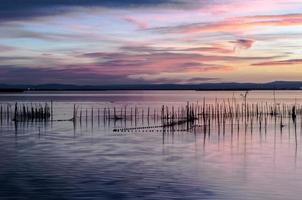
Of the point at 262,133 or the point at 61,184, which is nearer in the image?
the point at 61,184

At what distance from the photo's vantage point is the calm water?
43.8 feet

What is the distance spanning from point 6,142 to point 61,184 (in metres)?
12.0

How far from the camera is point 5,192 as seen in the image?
1302 centimetres

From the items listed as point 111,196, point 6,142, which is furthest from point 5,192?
point 6,142

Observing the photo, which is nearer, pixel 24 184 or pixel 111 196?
pixel 111 196

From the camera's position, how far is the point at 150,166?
1780cm

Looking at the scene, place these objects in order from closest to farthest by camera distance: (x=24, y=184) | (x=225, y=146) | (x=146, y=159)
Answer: (x=24, y=184)
(x=146, y=159)
(x=225, y=146)

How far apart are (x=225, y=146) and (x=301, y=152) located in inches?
151

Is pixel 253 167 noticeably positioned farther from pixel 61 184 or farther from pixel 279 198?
pixel 61 184

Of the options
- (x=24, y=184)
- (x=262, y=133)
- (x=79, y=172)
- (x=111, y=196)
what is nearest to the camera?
(x=111, y=196)

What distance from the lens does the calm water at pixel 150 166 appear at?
1336cm

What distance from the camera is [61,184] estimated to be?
46.4ft

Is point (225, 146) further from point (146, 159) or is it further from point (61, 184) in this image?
point (61, 184)

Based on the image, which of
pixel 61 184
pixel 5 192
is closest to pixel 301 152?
pixel 61 184
